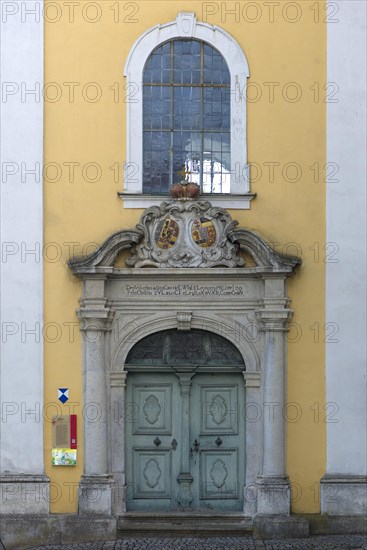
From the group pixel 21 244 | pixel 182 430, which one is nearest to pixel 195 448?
pixel 182 430

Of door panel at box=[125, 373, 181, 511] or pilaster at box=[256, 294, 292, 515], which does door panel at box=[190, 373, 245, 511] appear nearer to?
door panel at box=[125, 373, 181, 511]

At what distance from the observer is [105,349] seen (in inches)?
659

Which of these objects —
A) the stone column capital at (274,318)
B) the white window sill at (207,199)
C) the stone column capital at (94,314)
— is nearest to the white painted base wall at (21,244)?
the stone column capital at (94,314)

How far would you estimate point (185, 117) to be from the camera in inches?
671

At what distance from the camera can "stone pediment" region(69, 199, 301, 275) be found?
16.6 metres

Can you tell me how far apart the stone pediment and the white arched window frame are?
24 centimetres

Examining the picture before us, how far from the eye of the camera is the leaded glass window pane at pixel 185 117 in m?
17.0

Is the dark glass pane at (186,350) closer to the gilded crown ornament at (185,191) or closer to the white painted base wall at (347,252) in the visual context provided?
the white painted base wall at (347,252)

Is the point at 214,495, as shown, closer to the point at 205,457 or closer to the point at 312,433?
the point at 205,457

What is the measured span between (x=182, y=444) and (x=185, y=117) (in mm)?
4407

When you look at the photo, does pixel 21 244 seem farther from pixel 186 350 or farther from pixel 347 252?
pixel 347 252

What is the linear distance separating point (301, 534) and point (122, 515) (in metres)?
2.37

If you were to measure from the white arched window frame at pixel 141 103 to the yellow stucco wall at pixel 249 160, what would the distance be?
11 cm

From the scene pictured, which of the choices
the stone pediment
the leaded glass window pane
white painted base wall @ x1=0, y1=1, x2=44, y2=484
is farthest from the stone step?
the leaded glass window pane
